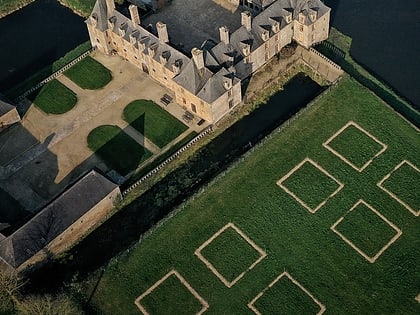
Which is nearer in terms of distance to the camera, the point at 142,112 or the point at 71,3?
the point at 142,112

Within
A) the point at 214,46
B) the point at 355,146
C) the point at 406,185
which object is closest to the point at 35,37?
the point at 214,46

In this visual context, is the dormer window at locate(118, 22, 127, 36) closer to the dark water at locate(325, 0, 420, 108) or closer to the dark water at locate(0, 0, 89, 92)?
the dark water at locate(0, 0, 89, 92)

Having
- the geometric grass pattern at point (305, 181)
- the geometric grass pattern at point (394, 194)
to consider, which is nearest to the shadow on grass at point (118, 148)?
the geometric grass pattern at point (305, 181)

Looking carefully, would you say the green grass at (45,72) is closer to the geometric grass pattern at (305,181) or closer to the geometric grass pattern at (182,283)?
the geometric grass pattern at (182,283)

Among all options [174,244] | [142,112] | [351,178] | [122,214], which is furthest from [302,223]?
[142,112]

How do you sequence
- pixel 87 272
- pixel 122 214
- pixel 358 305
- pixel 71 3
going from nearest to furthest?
pixel 358 305 → pixel 87 272 → pixel 122 214 → pixel 71 3

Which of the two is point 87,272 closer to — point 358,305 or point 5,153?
point 5,153
